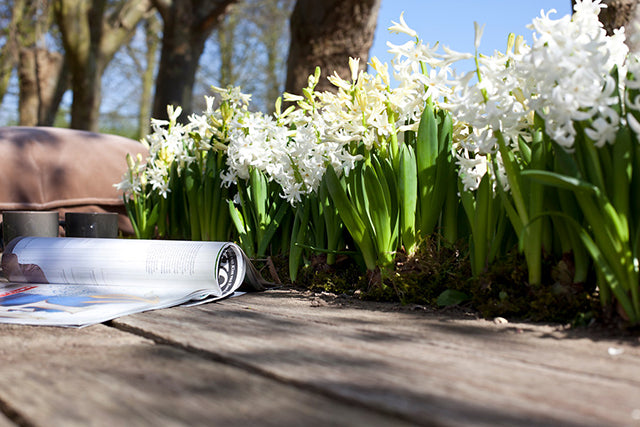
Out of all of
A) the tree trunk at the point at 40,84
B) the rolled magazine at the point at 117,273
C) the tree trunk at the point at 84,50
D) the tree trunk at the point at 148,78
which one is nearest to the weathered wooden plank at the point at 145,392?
the rolled magazine at the point at 117,273

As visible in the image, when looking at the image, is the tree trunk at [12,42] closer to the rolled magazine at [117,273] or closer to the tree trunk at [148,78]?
the tree trunk at [148,78]

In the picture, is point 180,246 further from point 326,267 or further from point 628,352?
point 628,352

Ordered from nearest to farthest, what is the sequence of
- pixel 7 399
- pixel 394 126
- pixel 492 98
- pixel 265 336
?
1. pixel 7 399
2. pixel 265 336
3. pixel 492 98
4. pixel 394 126

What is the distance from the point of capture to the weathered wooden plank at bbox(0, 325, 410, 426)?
0.63 metres

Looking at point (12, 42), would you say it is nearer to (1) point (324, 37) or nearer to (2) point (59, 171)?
(2) point (59, 171)

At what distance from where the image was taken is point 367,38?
4043 mm

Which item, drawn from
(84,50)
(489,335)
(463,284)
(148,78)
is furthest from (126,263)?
(148,78)

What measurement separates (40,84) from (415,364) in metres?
9.91

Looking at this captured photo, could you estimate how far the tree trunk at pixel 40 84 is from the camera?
9.19m

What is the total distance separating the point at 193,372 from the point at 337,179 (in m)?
0.85

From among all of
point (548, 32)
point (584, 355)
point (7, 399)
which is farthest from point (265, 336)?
point (548, 32)

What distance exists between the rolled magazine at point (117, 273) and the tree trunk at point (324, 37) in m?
2.32

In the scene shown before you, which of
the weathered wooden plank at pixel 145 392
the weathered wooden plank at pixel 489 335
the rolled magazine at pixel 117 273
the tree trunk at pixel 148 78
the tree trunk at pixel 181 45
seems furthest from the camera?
the tree trunk at pixel 148 78

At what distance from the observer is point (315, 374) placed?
78 centimetres
